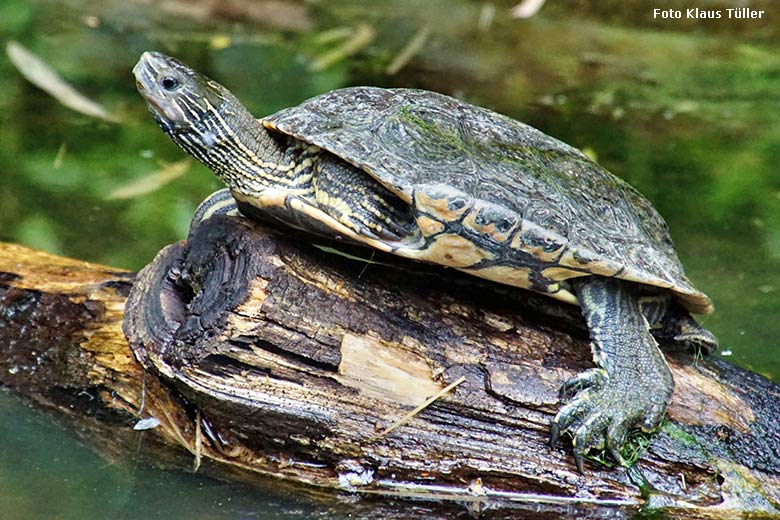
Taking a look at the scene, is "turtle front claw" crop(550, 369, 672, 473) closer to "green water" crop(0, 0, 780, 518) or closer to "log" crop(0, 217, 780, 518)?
"log" crop(0, 217, 780, 518)

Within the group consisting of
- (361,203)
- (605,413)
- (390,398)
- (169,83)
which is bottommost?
(390,398)

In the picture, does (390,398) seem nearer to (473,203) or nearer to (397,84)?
(473,203)

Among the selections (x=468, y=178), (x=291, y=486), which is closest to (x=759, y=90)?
(x=468, y=178)

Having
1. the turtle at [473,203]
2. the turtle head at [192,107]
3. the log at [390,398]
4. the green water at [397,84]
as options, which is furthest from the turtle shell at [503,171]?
the green water at [397,84]

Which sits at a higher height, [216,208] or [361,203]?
[361,203]

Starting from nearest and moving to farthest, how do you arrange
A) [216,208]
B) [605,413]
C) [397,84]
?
[605,413] < [216,208] < [397,84]

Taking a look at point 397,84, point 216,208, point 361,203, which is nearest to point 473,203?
point 361,203

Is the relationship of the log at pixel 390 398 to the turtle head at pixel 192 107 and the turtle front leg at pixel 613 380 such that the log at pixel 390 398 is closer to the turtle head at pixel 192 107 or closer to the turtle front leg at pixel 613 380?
the turtle front leg at pixel 613 380
